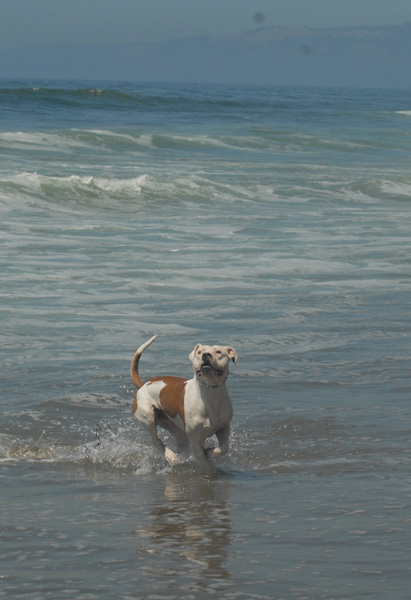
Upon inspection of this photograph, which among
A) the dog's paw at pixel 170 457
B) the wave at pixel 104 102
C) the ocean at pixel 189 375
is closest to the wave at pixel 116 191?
the ocean at pixel 189 375

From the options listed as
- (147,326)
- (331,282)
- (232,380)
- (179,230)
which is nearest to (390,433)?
(232,380)

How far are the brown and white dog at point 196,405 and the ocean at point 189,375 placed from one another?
196 millimetres

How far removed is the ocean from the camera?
13.8 ft

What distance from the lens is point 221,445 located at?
5.80 m

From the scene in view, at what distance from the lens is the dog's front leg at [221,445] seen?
227 inches

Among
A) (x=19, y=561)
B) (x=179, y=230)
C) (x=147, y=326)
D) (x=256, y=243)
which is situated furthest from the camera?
(x=179, y=230)

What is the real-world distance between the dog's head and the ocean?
0.63m

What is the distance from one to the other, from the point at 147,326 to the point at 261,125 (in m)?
30.8

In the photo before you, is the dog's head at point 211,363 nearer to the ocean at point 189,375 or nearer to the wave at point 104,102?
the ocean at point 189,375

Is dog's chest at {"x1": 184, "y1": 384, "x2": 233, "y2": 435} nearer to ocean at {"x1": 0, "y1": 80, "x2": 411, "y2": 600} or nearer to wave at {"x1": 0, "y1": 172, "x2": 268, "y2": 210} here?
ocean at {"x1": 0, "y1": 80, "x2": 411, "y2": 600}

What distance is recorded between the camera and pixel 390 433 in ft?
21.0

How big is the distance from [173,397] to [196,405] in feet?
0.87

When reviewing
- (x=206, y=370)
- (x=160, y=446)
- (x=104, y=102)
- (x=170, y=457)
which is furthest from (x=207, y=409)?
(x=104, y=102)

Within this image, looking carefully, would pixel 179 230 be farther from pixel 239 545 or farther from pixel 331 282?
pixel 239 545
